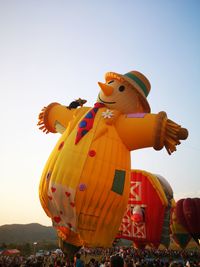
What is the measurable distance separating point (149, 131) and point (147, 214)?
8.57 m

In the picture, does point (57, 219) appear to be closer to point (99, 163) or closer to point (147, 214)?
point (99, 163)

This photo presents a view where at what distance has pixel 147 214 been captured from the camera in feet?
52.9

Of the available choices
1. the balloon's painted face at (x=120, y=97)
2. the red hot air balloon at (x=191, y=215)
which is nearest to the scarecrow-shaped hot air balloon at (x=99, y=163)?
the balloon's painted face at (x=120, y=97)

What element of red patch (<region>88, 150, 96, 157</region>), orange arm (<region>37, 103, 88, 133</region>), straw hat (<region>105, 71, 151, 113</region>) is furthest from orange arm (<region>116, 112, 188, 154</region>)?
orange arm (<region>37, 103, 88, 133</region>)

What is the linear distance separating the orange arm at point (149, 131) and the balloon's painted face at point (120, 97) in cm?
52

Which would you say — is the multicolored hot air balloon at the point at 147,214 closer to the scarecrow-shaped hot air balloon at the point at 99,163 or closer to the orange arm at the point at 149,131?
the scarecrow-shaped hot air balloon at the point at 99,163

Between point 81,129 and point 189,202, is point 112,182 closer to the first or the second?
point 81,129

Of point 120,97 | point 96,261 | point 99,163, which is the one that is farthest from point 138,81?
point 96,261

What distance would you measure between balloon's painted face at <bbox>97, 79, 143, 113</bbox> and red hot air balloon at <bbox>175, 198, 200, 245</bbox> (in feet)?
28.0

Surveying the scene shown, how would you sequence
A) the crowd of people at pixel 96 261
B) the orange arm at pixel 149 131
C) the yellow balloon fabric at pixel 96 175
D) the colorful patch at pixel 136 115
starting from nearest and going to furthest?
the crowd of people at pixel 96 261 < the yellow balloon fabric at pixel 96 175 < the orange arm at pixel 149 131 < the colorful patch at pixel 136 115

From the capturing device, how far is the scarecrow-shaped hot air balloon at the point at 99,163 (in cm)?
849

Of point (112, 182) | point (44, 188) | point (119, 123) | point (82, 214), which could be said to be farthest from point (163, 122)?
point (44, 188)

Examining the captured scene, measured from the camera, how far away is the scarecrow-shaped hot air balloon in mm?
8492

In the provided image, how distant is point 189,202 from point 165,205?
1484 mm
